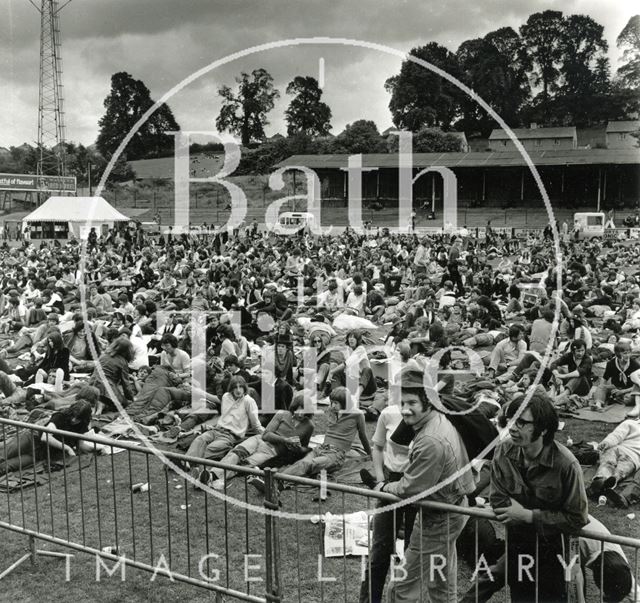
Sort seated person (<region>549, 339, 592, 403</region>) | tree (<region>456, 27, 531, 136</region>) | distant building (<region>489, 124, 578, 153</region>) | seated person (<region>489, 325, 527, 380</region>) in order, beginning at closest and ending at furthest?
seated person (<region>549, 339, 592, 403</region>), seated person (<region>489, 325, 527, 380</region>), distant building (<region>489, 124, 578, 153</region>), tree (<region>456, 27, 531, 136</region>)

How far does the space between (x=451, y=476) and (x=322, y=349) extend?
7744 millimetres

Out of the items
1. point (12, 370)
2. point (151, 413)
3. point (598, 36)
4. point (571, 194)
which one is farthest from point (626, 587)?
point (598, 36)

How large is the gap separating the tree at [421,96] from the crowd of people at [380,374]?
5637 cm

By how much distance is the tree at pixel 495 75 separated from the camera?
85250 millimetres

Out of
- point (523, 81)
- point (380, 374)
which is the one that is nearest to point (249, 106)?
point (523, 81)

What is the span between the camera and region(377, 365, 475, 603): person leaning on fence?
4.05m

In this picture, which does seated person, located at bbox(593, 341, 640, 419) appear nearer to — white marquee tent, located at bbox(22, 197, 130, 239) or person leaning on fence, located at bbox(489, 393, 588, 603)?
person leaning on fence, located at bbox(489, 393, 588, 603)

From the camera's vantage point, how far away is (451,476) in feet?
13.5

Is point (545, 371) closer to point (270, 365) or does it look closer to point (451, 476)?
point (270, 365)

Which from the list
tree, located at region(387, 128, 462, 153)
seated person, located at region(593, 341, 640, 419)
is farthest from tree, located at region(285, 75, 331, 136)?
seated person, located at region(593, 341, 640, 419)

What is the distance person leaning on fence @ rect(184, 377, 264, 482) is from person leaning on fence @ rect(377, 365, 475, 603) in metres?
4.05

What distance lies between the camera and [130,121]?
9562 centimetres

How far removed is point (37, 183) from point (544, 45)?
207 feet

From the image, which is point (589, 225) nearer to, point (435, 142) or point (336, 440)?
point (435, 142)
